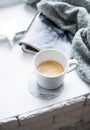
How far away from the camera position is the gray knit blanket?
27.7 inches

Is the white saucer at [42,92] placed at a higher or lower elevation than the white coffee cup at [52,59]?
lower

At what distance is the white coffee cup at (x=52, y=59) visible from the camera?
24.6 inches

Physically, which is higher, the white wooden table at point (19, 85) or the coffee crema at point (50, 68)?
the coffee crema at point (50, 68)

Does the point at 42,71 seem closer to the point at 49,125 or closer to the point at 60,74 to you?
the point at 60,74

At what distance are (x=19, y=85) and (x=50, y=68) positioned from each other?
0.10 m

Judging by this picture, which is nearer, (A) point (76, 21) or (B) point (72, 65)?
(B) point (72, 65)

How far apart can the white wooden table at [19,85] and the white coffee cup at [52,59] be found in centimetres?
4

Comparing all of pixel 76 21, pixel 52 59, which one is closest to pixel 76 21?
pixel 76 21

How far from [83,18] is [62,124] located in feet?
1.05

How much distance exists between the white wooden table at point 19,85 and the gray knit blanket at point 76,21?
0.04 m

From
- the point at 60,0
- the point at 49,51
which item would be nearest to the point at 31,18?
the point at 60,0

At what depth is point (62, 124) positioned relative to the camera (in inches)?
29.6

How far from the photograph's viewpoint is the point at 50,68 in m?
0.66

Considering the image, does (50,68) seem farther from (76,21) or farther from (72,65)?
(76,21)
